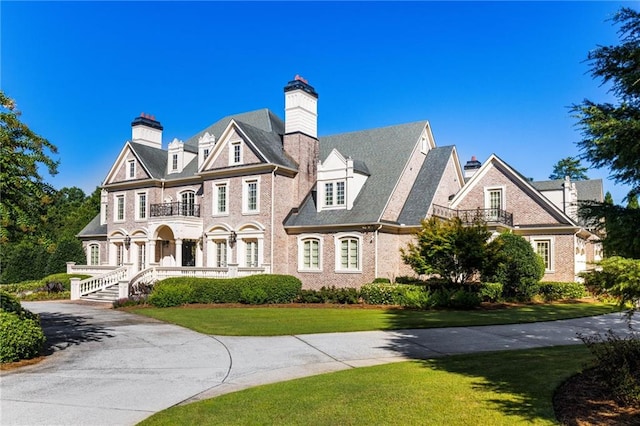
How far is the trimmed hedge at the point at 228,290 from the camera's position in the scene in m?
24.8

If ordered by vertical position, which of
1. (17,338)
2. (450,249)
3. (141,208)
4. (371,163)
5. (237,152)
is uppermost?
(237,152)

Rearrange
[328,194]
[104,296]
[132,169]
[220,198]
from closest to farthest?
1. [104,296]
2. [328,194]
3. [220,198]
4. [132,169]

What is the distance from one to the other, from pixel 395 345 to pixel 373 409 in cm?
613

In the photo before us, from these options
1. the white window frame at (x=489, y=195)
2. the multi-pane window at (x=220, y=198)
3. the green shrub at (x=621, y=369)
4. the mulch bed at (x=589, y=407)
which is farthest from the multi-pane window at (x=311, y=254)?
the mulch bed at (x=589, y=407)

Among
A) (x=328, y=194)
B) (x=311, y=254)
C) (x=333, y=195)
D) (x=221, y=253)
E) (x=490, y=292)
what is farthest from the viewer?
(x=221, y=253)

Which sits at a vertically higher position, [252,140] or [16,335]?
[252,140]

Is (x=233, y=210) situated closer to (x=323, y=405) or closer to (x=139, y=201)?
(x=139, y=201)

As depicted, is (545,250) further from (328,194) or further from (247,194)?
(247,194)

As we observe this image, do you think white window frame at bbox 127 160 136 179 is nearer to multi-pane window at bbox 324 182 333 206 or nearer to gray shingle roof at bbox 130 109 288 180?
gray shingle roof at bbox 130 109 288 180

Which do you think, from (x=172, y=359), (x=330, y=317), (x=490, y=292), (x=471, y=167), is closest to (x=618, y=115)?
(x=172, y=359)

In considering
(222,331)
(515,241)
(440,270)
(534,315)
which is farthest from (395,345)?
(515,241)

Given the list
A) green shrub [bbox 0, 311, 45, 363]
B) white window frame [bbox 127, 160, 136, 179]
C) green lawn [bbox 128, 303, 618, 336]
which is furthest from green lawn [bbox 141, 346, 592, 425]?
white window frame [bbox 127, 160, 136, 179]

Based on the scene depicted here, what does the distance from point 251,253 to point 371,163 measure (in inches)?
334

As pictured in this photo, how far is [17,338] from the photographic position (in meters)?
11.1
